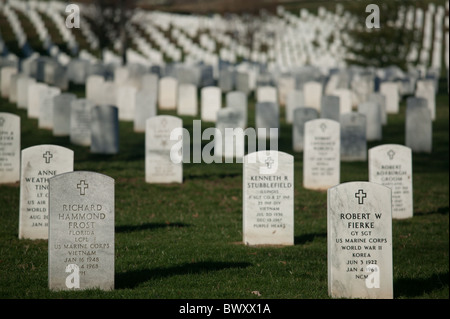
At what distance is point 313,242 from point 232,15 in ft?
177

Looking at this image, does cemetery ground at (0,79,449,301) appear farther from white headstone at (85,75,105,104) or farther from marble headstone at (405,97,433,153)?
white headstone at (85,75,105,104)

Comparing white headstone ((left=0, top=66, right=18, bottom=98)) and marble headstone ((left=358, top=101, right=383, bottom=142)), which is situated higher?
white headstone ((left=0, top=66, right=18, bottom=98))

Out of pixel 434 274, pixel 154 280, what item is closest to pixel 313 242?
pixel 434 274

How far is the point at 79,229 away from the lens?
8.51 metres

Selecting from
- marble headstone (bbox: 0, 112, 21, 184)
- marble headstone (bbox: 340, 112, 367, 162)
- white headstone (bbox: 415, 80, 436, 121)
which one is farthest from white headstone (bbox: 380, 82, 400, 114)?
marble headstone (bbox: 0, 112, 21, 184)

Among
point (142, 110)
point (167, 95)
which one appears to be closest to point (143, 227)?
point (142, 110)

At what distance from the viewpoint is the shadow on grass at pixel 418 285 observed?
8930 mm

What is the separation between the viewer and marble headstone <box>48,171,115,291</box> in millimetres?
8492

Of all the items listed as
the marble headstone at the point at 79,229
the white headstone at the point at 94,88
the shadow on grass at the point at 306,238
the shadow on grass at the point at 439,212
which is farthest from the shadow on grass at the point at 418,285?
the white headstone at the point at 94,88

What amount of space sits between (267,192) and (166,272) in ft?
7.06

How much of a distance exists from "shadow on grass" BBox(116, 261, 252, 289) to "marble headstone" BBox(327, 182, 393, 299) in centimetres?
177

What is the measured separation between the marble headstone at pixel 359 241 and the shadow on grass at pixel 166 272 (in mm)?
1772

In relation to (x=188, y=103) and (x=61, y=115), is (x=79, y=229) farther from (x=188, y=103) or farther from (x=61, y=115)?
(x=188, y=103)

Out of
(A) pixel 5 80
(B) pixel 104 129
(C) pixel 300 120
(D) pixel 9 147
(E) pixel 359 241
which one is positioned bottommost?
(E) pixel 359 241
